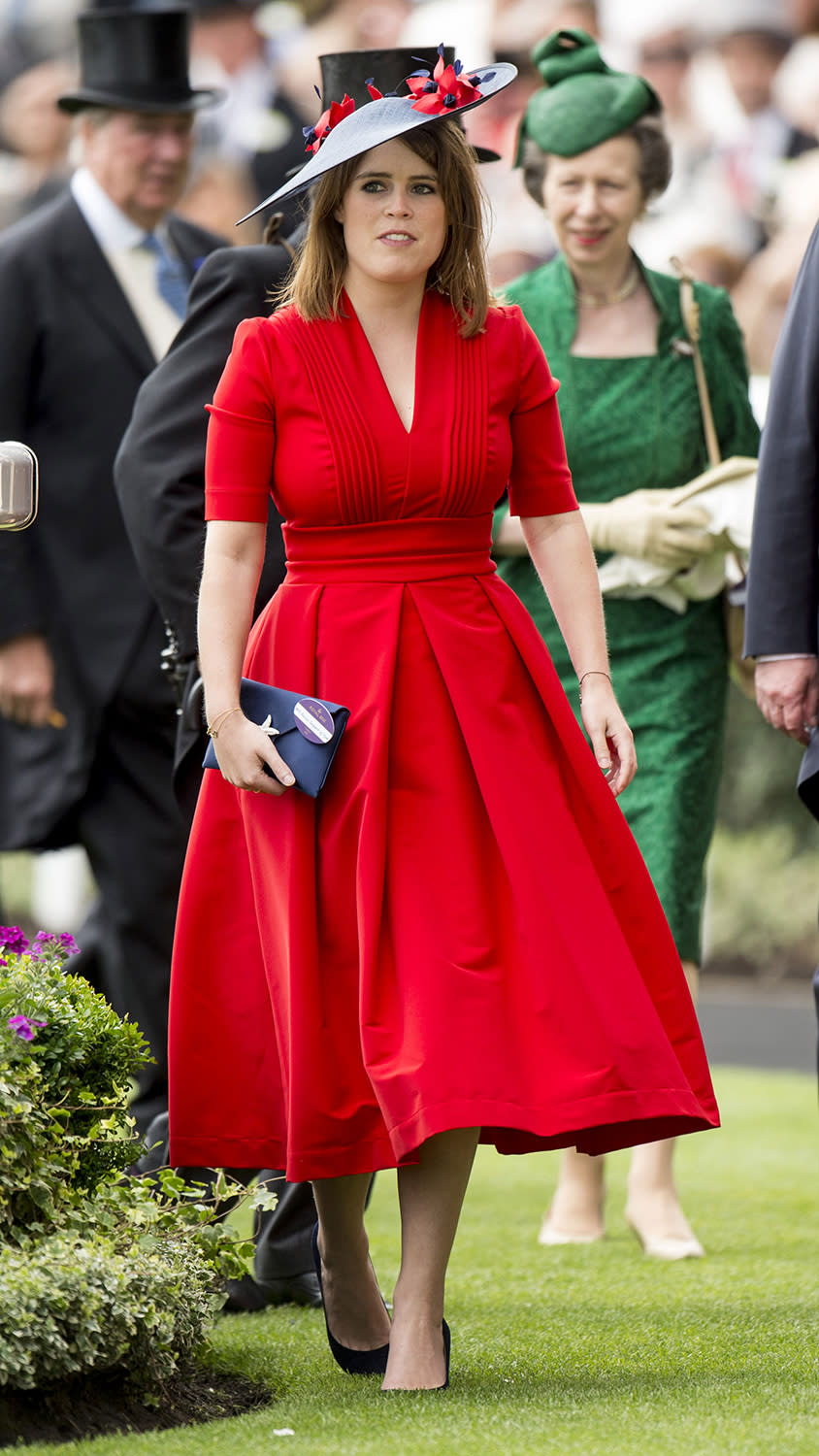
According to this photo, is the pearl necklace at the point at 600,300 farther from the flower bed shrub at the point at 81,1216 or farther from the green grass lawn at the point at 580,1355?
the flower bed shrub at the point at 81,1216

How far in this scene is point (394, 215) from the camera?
3.63 metres

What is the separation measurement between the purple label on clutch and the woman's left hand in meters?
0.44

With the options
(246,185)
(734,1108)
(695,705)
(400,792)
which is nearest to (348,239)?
(400,792)

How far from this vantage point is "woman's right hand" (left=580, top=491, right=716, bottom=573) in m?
5.24

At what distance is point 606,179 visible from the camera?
18.0 feet

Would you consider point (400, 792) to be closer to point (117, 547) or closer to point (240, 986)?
point (240, 986)

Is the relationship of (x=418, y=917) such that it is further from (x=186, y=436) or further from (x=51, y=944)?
(x=186, y=436)

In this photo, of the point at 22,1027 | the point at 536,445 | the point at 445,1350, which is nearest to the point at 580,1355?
the point at 445,1350

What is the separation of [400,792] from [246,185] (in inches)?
314

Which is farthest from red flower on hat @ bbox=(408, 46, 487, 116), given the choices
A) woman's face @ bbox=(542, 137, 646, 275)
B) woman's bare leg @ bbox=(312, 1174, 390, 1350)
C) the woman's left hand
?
woman's face @ bbox=(542, 137, 646, 275)

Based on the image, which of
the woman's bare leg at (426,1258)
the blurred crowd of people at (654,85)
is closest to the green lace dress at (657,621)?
the woman's bare leg at (426,1258)

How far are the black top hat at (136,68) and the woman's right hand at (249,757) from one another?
9.20 ft

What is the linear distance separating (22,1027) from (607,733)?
1001mm

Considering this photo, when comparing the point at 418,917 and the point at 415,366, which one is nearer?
the point at 418,917
